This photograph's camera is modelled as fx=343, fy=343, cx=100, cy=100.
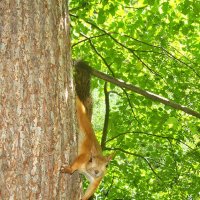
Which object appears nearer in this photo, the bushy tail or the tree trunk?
the tree trunk

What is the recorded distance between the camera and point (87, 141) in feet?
8.59

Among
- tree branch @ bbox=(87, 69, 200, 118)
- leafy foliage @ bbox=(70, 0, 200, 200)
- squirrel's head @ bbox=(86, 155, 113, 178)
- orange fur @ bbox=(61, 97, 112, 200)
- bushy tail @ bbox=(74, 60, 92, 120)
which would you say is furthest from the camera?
leafy foliage @ bbox=(70, 0, 200, 200)

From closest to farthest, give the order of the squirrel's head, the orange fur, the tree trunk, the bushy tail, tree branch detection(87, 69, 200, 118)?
the tree trunk → the orange fur → the squirrel's head → the bushy tail → tree branch detection(87, 69, 200, 118)

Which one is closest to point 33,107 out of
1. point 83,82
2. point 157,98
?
point 83,82

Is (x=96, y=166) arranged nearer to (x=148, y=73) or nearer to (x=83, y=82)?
(x=83, y=82)

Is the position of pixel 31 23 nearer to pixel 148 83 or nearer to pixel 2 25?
pixel 2 25

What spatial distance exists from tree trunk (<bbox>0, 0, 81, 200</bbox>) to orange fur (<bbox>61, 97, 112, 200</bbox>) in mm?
582

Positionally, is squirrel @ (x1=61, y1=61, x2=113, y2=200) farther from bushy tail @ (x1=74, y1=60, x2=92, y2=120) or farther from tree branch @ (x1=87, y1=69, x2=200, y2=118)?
tree branch @ (x1=87, y1=69, x2=200, y2=118)

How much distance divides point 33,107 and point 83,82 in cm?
159

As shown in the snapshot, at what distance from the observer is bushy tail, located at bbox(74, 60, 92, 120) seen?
3129 millimetres

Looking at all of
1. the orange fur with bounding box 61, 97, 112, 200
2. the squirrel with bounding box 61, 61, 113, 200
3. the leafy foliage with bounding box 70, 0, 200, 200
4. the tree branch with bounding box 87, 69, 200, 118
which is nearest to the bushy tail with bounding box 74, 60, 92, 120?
the squirrel with bounding box 61, 61, 113, 200

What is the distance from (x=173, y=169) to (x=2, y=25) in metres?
5.39

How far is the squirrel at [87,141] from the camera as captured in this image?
8.45ft

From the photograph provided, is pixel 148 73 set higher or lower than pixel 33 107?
A: higher
